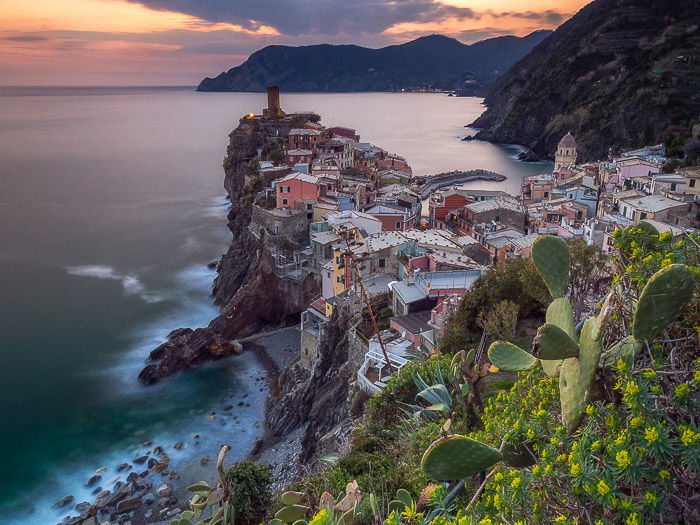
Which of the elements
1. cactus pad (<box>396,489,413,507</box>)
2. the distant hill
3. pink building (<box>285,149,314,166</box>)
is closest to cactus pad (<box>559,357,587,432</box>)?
cactus pad (<box>396,489,413,507</box>)

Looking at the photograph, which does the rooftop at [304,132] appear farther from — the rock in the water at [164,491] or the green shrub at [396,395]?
the green shrub at [396,395]

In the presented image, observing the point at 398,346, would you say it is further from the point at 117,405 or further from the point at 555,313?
the point at 117,405

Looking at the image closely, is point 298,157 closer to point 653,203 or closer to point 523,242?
point 523,242

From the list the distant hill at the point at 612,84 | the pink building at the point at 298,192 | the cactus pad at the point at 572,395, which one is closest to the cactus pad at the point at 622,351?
the cactus pad at the point at 572,395

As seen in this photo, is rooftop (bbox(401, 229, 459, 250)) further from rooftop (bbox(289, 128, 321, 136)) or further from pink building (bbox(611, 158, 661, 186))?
rooftop (bbox(289, 128, 321, 136))

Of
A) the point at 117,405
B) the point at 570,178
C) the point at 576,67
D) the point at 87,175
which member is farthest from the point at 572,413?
the point at 576,67

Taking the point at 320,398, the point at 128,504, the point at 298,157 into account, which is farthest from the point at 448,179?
the point at 128,504
